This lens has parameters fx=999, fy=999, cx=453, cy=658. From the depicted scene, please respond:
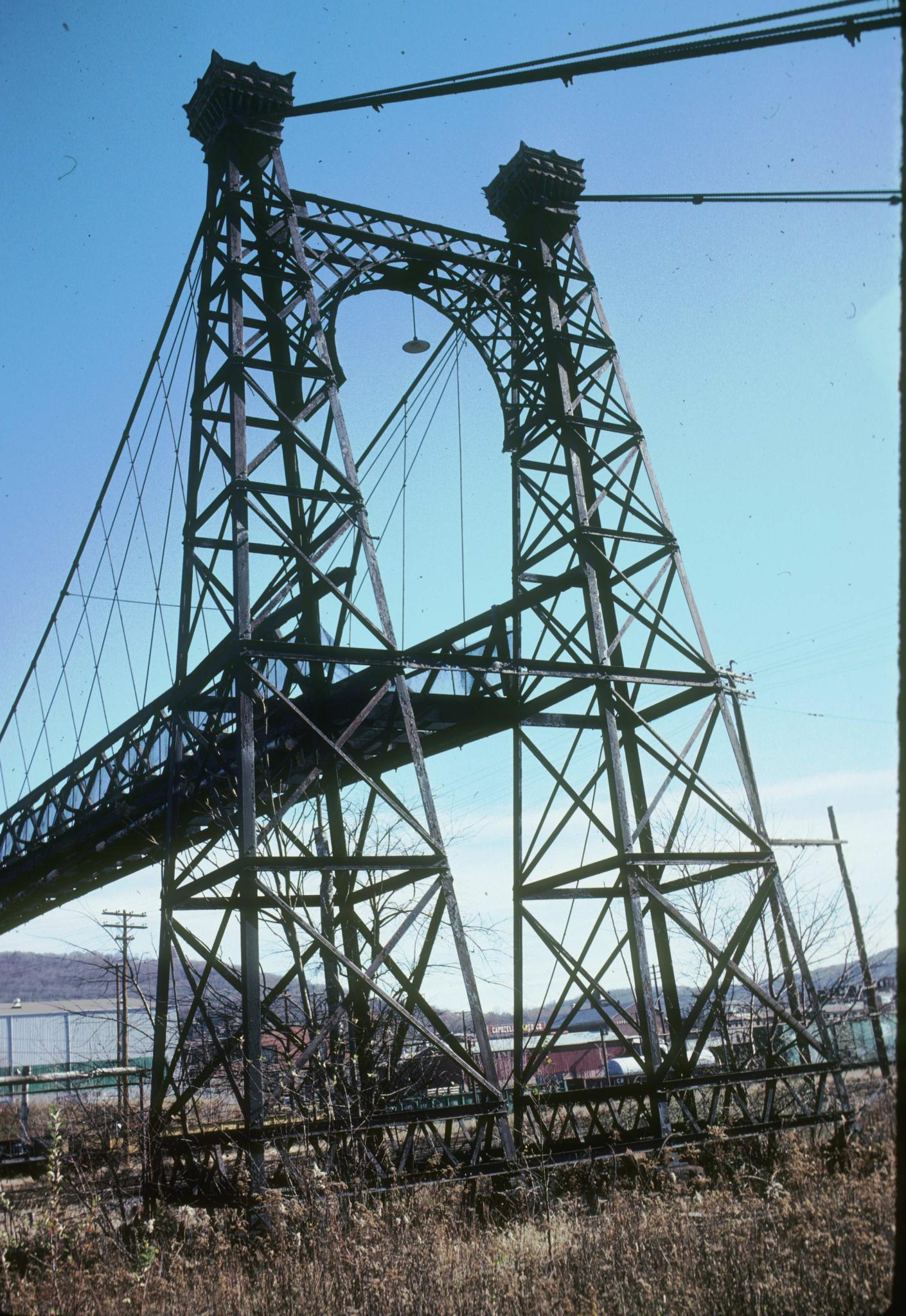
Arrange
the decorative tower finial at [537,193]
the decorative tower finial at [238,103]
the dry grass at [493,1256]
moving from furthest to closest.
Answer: the decorative tower finial at [537,193]
the decorative tower finial at [238,103]
the dry grass at [493,1256]

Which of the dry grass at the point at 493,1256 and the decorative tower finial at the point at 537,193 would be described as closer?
the dry grass at the point at 493,1256

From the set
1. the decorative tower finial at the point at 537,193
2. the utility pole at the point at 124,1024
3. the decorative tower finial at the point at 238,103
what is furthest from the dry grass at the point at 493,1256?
the decorative tower finial at the point at 537,193

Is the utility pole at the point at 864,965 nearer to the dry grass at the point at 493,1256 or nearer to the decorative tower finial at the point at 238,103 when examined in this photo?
the dry grass at the point at 493,1256

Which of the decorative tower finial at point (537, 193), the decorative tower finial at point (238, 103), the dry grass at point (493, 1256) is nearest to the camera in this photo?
the dry grass at point (493, 1256)

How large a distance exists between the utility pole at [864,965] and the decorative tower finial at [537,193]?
382 inches

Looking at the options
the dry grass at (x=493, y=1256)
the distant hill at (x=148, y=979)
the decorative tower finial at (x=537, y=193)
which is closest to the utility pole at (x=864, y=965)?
the distant hill at (x=148, y=979)

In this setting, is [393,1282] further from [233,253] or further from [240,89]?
[240,89]

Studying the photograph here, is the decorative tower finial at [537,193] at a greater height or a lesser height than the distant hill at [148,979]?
greater

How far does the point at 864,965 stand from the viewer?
18984 millimetres

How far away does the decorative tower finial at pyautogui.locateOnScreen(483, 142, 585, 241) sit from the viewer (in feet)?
48.1

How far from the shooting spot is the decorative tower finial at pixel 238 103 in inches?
497

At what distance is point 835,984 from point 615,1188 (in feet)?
22.6

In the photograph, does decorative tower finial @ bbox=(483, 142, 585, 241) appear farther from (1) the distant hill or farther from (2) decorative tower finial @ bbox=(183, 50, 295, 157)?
(1) the distant hill

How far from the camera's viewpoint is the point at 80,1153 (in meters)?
9.37
